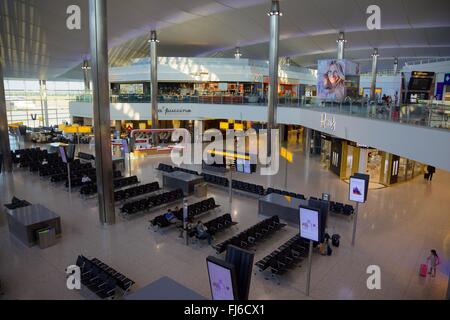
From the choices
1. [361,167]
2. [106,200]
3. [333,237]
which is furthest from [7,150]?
[361,167]

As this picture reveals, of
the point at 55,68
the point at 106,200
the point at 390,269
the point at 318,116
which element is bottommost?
the point at 390,269

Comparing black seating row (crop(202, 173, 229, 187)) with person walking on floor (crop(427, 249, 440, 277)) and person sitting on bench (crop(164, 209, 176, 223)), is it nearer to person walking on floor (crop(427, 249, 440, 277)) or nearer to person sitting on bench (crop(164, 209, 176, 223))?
person sitting on bench (crop(164, 209, 176, 223))

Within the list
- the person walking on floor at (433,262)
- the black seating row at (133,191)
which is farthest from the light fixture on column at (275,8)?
the person walking on floor at (433,262)

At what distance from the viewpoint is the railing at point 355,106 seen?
31.3 feet

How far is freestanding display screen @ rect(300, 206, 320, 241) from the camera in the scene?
7.60 m

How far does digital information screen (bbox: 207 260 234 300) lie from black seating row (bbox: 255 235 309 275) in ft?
10.5

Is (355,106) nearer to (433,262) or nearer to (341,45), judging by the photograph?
(433,262)

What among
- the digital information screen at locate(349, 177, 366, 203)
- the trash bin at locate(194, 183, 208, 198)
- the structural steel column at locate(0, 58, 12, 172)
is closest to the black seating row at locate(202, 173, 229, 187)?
the trash bin at locate(194, 183, 208, 198)

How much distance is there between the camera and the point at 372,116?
13180mm

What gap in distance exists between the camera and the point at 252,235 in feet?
35.5

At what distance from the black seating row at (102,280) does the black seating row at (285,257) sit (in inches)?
→ 135

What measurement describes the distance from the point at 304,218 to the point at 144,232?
6139mm

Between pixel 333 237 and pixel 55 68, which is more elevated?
pixel 55 68
